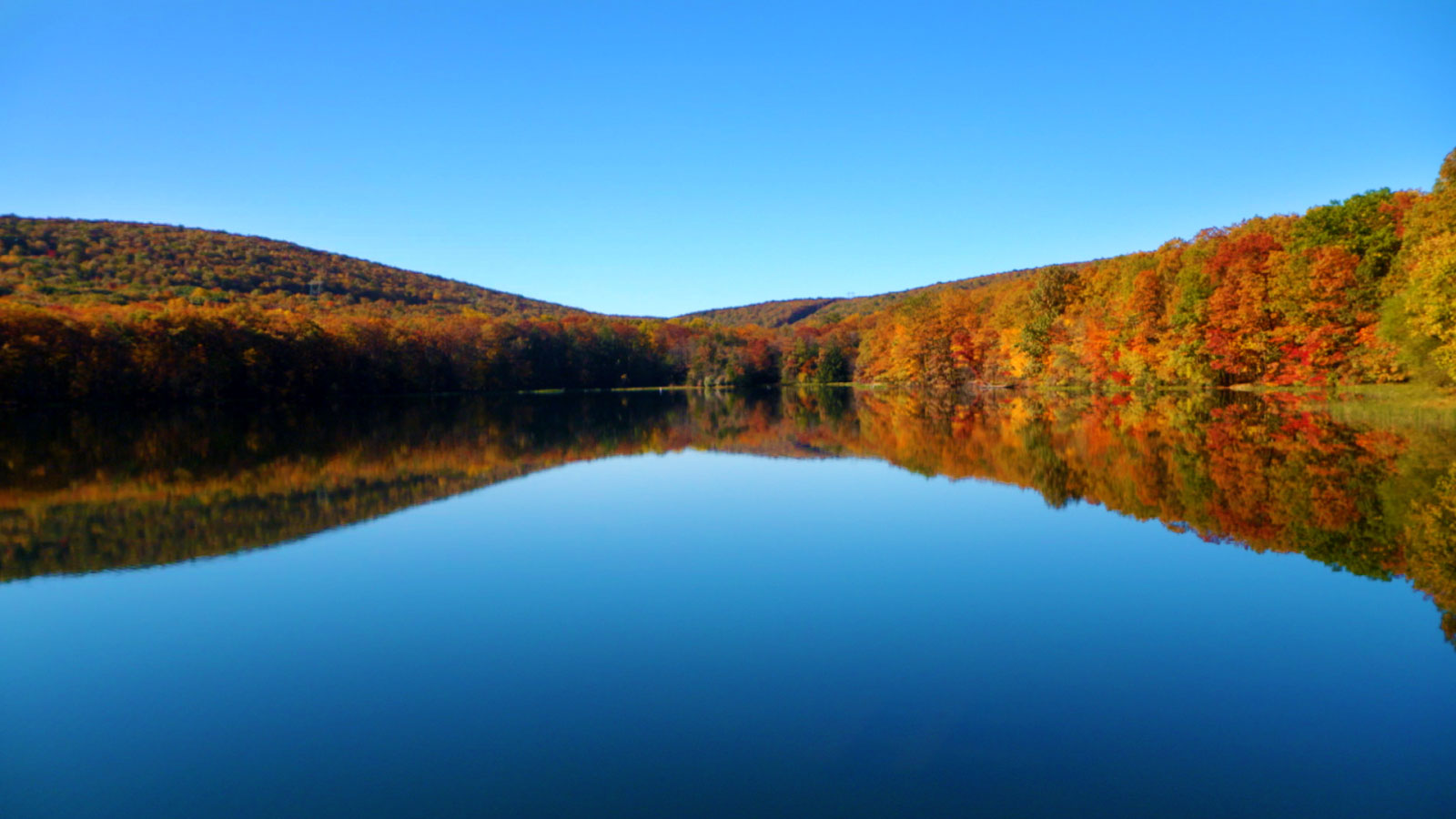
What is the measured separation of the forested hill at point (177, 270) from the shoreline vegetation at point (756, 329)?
0.35 metres

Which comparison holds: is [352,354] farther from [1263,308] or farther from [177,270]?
[1263,308]

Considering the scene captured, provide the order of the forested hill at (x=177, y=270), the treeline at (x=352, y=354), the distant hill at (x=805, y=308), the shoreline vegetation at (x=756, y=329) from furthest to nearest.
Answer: the distant hill at (x=805, y=308) < the forested hill at (x=177, y=270) < the treeline at (x=352, y=354) < the shoreline vegetation at (x=756, y=329)

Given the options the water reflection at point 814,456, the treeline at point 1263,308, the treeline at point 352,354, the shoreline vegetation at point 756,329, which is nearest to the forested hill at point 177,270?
the shoreline vegetation at point 756,329

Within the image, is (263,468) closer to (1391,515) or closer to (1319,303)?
(1391,515)

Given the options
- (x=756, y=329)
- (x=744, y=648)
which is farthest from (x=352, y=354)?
(x=744, y=648)

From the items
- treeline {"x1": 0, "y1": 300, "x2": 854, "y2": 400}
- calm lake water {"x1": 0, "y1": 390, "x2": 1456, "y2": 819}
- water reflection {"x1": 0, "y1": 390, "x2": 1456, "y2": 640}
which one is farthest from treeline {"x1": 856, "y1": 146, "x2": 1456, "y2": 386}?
treeline {"x1": 0, "y1": 300, "x2": 854, "y2": 400}

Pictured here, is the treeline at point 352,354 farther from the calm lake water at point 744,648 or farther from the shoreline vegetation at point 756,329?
the calm lake water at point 744,648

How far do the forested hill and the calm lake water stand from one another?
59.7 meters

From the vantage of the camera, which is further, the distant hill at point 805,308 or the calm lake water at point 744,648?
the distant hill at point 805,308

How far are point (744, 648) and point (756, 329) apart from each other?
338 ft

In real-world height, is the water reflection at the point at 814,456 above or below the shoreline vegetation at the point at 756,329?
below

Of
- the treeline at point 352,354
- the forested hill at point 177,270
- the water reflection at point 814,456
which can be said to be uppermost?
the forested hill at point 177,270

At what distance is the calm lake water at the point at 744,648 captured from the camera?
393cm

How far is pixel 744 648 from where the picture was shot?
19.0 ft
